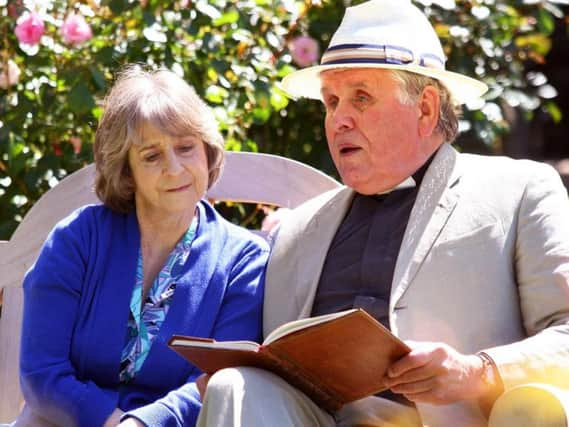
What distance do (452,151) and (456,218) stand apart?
0.86ft

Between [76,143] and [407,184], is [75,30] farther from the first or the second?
[407,184]

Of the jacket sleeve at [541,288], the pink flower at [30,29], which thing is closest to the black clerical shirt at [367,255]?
the jacket sleeve at [541,288]

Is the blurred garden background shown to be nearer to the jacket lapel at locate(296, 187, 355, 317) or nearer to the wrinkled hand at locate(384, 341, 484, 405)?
the jacket lapel at locate(296, 187, 355, 317)

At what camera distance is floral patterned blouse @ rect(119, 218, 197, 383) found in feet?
12.1

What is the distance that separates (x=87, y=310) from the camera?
372 cm

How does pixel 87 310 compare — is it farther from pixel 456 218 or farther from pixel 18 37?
pixel 18 37

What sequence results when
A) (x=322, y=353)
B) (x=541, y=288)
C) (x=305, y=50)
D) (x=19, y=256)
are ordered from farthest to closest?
(x=305, y=50), (x=19, y=256), (x=541, y=288), (x=322, y=353)

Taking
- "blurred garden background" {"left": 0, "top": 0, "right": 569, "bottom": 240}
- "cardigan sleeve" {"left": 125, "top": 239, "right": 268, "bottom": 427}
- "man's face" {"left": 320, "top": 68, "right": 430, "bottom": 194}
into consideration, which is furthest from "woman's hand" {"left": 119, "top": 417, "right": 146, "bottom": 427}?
"blurred garden background" {"left": 0, "top": 0, "right": 569, "bottom": 240}

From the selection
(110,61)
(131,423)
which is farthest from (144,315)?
(110,61)

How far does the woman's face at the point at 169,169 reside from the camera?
3750mm

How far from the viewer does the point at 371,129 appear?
12.4 ft

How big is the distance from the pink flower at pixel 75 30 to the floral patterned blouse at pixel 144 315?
4.08 ft

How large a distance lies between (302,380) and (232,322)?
402 mm

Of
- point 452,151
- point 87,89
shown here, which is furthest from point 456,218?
point 87,89
